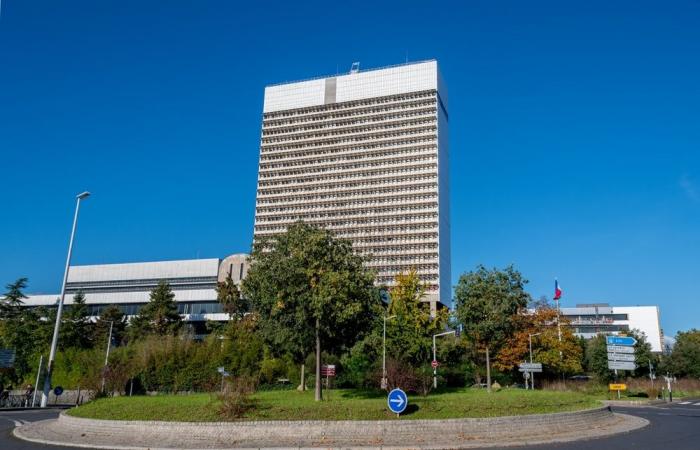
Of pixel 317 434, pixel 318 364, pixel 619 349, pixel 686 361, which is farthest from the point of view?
pixel 686 361

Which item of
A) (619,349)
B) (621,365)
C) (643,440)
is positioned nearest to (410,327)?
(619,349)

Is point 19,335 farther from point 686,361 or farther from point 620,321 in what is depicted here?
point 620,321

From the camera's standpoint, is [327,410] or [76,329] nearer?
[327,410]

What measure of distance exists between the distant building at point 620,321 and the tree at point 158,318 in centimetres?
9493

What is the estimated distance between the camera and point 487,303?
40.0 metres

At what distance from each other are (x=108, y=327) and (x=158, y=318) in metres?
7.49

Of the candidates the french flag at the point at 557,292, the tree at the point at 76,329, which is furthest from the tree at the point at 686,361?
the tree at the point at 76,329

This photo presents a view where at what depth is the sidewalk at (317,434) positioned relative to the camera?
18422 mm

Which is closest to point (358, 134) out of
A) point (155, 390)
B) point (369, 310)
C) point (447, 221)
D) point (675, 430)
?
point (447, 221)

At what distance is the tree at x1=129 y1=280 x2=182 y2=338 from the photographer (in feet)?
236

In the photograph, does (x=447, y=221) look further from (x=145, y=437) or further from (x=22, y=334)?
(x=145, y=437)

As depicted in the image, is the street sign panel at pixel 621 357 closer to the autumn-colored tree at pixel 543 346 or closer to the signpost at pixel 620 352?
the signpost at pixel 620 352

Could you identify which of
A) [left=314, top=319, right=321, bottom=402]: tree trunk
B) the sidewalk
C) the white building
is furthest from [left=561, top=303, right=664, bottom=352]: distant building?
the sidewalk

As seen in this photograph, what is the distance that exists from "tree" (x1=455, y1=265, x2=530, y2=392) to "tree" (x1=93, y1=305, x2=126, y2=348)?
157ft
